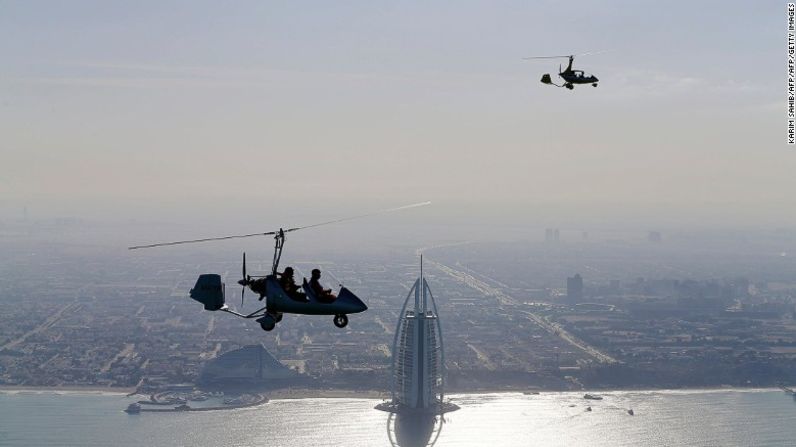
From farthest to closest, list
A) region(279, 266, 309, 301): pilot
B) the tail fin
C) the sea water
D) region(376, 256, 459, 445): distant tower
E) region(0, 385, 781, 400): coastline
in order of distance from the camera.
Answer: region(0, 385, 781, 400): coastline
region(376, 256, 459, 445): distant tower
the sea water
the tail fin
region(279, 266, 309, 301): pilot

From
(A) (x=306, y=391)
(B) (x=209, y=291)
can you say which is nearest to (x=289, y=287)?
(B) (x=209, y=291)

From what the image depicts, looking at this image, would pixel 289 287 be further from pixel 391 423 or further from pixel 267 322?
pixel 391 423

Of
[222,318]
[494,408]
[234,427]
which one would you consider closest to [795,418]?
[494,408]

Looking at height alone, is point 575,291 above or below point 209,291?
below

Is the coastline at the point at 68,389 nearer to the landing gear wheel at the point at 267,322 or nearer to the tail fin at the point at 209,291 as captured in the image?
the tail fin at the point at 209,291

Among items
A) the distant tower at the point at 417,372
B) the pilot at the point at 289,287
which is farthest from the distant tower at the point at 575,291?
the pilot at the point at 289,287

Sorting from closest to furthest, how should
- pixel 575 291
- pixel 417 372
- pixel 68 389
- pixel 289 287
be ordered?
pixel 289 287 < pixel 417 372 < pixel 68 389 < pixel 575 291

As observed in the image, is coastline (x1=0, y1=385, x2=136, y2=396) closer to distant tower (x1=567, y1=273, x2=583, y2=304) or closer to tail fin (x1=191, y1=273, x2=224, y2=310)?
tail fin (x1=191, y1=273, x2=224, y2=310)

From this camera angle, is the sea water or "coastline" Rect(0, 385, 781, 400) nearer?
the sea water

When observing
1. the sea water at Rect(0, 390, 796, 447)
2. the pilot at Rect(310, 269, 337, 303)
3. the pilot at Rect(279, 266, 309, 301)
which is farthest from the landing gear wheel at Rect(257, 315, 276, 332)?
the sea water at Rect(0, 390, 796, 447)

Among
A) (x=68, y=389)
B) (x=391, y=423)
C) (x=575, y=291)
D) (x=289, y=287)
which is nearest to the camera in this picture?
(x=289, y=287)

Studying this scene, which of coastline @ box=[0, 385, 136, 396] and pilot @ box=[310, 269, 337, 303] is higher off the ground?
pilot @ box=[310, 269, 337, 303]

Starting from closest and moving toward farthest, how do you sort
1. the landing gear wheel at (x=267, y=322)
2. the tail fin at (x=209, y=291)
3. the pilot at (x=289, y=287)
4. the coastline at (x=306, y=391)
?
the landing gear wheel at (x=267, y=322) < the pilot at (x=289, y=287) < the tail fin at (x=209, y=291) < the coastline at (x=306, y=391)
